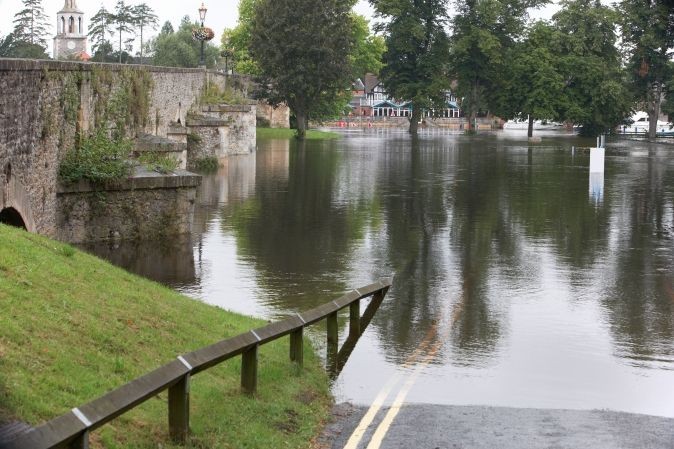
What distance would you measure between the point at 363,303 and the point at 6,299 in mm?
9327

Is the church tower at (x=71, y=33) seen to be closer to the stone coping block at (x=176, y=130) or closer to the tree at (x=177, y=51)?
the tree at (x=177, y=51)

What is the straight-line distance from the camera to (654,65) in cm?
9725

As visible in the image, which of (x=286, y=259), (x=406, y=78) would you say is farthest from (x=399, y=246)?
(x=406, y=78)

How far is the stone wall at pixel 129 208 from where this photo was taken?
24.3 meters

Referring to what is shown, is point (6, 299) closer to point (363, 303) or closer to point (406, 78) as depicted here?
point (363, 303)

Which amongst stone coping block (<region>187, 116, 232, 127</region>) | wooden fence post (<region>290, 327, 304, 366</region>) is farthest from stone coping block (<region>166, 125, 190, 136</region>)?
wooden fence post (<region>290, 327, 304, 366</region>)

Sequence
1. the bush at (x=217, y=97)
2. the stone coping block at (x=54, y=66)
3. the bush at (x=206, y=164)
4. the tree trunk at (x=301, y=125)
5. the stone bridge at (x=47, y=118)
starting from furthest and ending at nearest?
1. the tree trunk at (x=301, y=125)
2. the bush at (x=217, y=97)
3. the bush at (x=206, y=164)
4. the stone bridge at (x=47, y=118)
5. the stone coping block at (x=54, y=66)

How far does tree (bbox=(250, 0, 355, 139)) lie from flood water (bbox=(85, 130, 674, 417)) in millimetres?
32947

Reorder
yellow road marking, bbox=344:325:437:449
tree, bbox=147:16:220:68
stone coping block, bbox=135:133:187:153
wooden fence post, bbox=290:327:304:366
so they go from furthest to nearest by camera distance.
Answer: tree, bbox=147:16:220:68 < stone coping block, bbox=135:133:187:153 < wooden fence post, bbox=290:327:304:366 < yellow road marking, bbox=344:325:437:449

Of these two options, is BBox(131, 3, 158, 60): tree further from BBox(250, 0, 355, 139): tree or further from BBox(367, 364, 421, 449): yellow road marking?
BBox(367, 364, 421, 449): yellow road marking

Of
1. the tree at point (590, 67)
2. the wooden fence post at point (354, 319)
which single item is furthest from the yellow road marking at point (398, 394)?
the tree at point (590, 67)

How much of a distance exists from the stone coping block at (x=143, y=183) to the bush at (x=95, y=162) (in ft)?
0.43

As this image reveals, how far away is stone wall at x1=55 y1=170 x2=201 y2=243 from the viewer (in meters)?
24.3

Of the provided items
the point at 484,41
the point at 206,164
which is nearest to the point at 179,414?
the point at 206,164
